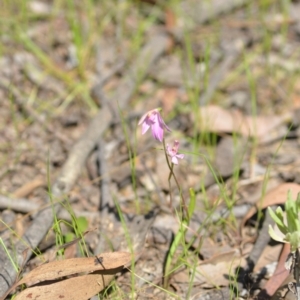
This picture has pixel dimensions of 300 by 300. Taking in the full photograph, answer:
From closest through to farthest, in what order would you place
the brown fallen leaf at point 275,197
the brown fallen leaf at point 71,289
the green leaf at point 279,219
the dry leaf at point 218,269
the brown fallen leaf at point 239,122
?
the green leaf at point 279,219, the brown fallen leaf at point 71,289, the dry leaf at point 218,269, the brown fallen leaf at point 275,197, the brown fallen leaf at point 239,122

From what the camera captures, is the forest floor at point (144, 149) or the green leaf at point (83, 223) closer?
the forest floor at point (144, 149)

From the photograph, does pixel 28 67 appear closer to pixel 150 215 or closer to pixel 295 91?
pixel 150 215

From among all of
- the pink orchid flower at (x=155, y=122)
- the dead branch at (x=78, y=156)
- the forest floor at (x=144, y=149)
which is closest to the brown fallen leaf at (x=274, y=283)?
the forest floor at (x=144, y=149)

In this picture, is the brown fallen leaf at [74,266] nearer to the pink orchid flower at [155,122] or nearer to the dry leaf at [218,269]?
the dry leaf at [218,269]

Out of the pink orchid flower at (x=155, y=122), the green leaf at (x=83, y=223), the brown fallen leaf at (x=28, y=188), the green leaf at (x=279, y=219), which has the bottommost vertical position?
the green leaf at (x=83, y=223)

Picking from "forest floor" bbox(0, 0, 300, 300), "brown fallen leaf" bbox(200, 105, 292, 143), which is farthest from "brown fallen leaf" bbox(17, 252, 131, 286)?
"brown fallen leaf" bbox(200, 105, 292, 143)

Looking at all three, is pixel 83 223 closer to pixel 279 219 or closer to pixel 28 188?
pixel 28 188

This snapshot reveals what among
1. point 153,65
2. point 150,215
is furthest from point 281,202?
point 153,65
